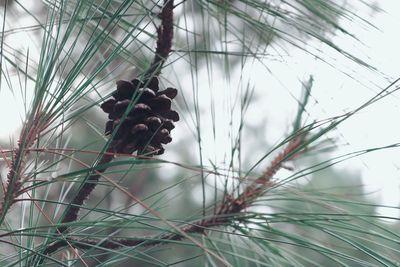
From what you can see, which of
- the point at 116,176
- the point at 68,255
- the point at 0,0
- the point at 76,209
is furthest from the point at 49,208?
the point at 76,209

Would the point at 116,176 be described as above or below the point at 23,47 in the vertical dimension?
above

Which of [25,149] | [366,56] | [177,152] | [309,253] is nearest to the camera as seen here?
[25,149]

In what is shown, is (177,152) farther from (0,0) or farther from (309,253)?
(0,0)

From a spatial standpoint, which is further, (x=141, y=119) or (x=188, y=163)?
(x=188, y=163)

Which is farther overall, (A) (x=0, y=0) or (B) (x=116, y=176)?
(B) (x=116, y=176)

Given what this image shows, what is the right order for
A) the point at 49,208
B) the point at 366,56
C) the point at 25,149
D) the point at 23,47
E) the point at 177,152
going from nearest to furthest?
the point at 25,149, the point at 366,56, the point at 23,47, the point at 49,208, the point at 177,152

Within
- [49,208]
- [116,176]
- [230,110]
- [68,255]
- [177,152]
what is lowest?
[68,255]

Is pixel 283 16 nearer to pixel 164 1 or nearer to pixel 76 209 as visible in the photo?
pixel 164 1
